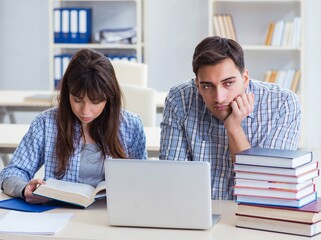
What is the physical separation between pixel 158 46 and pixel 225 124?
422 cm

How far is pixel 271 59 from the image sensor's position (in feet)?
21.7

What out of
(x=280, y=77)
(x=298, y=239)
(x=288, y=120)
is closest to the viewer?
(x=298, y=239)

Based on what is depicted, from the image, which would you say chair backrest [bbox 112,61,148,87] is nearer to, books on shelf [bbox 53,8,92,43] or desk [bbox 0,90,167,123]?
desk [bbox 0,90,167,123]

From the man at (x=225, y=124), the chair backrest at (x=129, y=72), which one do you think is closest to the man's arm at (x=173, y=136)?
the man at (x=225, y=124)

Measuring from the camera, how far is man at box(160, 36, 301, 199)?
102 inches

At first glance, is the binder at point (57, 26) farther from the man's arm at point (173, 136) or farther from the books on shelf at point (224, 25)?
the man's arm at point (173, 136)

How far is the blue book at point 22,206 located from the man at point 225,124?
0.48 meters

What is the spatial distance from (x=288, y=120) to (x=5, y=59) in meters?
4.58

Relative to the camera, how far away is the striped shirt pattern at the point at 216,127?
269 centimetres

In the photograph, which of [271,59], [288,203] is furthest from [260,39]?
[288,203]

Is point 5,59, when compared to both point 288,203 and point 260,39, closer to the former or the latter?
point 260,39

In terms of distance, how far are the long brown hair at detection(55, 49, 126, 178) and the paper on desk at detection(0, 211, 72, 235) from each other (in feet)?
1.39

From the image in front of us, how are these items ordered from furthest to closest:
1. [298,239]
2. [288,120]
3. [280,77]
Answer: [280,77]
[288,120]
[298,239]

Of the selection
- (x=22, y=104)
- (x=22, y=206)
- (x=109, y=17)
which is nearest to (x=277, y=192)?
(x=22, y=206)
